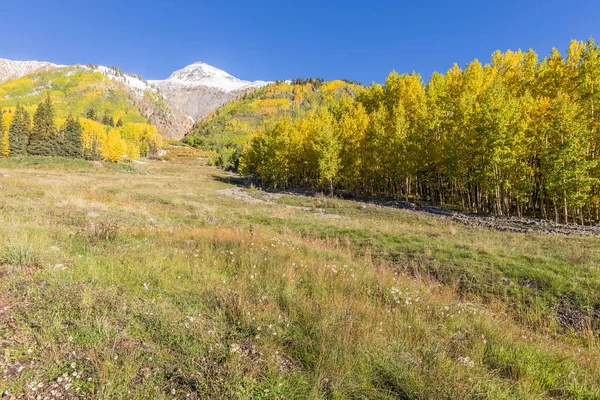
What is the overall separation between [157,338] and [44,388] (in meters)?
1.27

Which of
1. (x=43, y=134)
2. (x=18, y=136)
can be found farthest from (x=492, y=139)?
(x=18, y=136)

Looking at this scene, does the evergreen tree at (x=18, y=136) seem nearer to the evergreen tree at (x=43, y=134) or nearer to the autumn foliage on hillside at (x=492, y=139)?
the evergreen tree at (x=43, y=134)

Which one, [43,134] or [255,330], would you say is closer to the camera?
[255,330]

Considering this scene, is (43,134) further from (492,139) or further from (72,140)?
(492,139)

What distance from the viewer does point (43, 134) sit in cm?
7875

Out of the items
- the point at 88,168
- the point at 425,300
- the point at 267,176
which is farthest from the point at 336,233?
the point at 88,168

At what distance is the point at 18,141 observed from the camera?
75.6 meters

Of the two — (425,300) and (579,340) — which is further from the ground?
(425,300)

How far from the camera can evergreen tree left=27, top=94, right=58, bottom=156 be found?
77.2m

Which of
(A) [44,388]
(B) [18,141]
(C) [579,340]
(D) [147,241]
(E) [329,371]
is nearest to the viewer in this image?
(A) [44,388]

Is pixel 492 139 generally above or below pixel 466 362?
above

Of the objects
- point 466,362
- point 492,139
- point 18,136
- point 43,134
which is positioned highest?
point 43,134

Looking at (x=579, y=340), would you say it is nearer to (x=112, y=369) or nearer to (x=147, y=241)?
(x=112, y=369)

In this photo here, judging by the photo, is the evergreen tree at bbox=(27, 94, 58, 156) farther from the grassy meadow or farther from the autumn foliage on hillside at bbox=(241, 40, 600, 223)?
the grassy meadow
